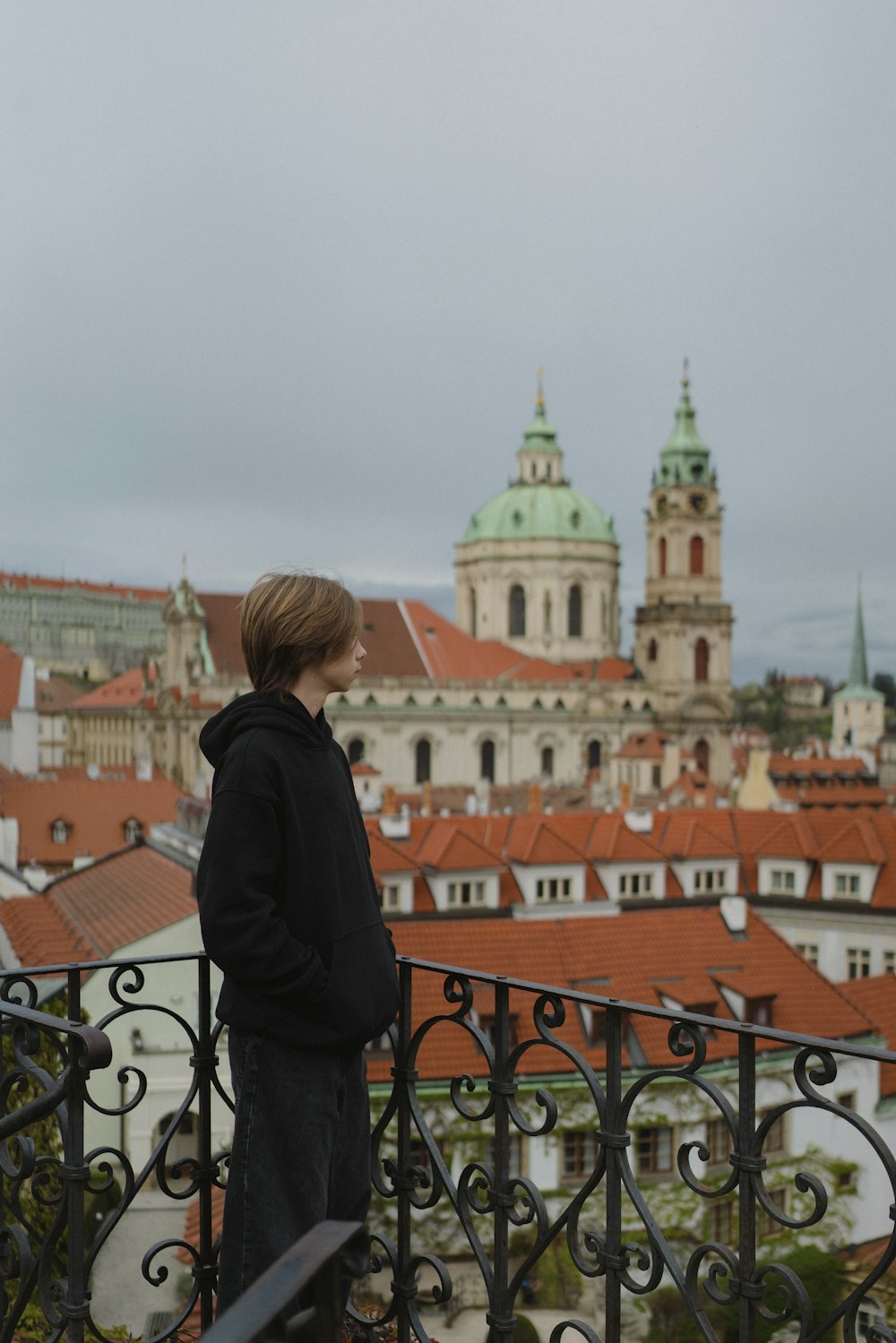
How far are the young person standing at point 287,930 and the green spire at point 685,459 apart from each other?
254ft

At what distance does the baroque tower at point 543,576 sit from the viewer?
79.0 meters

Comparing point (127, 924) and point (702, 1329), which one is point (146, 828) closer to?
point (127, 924)

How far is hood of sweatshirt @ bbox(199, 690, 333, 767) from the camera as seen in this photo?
2963 mm

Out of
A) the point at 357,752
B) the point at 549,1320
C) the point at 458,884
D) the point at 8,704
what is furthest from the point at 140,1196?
the point at 8,704

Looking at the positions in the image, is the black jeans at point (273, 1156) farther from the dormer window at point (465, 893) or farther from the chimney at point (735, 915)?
the dormer window at point (465, 893)

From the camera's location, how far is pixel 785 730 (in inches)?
5797

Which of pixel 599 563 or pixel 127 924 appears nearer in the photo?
pixel 127 924

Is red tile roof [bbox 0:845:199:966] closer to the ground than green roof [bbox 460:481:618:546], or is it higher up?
closer to the ground

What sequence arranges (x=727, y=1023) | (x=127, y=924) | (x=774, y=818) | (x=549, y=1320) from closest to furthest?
(x=727, y=1023), (x=549, y=1320), (x=127, y=924), (x=774, y=818)

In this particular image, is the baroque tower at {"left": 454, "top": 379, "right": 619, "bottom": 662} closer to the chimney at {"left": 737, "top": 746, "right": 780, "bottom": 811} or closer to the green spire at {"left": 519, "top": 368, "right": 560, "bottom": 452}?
the green spire at {"left": 519, "top": 368, "right": 560, "bottom": 452}

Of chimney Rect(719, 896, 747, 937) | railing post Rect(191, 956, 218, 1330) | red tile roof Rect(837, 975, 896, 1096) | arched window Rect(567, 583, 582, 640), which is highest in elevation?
arched window Rect(567, 583, 582, 640)

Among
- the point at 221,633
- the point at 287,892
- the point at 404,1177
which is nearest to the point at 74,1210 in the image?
the point at 404,1177

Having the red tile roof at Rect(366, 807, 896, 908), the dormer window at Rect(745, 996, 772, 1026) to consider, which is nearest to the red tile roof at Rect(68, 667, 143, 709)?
the red tile roof at Rect(366, 807, 896, 908)

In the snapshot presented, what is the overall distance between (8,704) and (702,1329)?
72050mm
